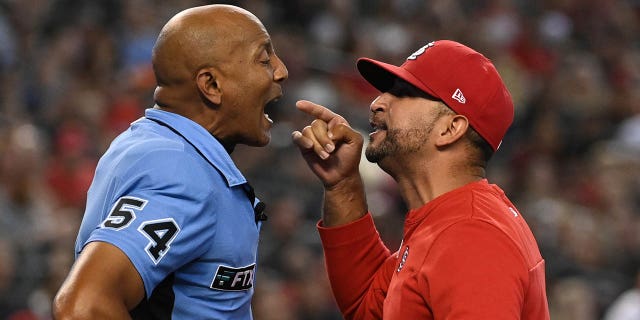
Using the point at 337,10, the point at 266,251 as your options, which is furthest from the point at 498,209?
the point at 337,10

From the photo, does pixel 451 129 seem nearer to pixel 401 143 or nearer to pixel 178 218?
pixel 401 143

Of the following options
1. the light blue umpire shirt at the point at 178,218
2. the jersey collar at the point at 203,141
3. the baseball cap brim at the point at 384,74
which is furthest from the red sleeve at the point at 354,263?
the jersey collar at the point at 203,141

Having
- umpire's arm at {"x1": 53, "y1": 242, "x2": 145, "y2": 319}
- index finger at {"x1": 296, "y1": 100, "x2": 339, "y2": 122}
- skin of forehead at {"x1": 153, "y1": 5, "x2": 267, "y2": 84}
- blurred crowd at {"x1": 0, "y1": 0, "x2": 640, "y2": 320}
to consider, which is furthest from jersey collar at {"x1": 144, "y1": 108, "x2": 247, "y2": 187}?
blurred crowd at {"x1": 0, "y1": 0, "x2": 640, "y2": 320}

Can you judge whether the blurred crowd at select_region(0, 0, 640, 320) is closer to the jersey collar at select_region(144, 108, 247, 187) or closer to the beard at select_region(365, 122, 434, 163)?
the beard at select_region(365, 122, 434, 163)

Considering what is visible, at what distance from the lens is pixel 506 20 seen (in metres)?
12.7

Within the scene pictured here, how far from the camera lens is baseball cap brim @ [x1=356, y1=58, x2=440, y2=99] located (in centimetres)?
345

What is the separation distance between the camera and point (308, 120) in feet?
31.8

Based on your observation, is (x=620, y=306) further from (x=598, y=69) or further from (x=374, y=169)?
(x=598, y=69)

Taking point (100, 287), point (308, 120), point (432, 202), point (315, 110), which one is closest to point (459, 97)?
point (432, 202)

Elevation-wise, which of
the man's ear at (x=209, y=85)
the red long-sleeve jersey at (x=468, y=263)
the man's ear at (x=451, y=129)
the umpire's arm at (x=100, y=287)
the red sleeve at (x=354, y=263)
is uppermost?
the man's ear at (x=209, y=85)

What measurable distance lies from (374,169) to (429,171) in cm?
624

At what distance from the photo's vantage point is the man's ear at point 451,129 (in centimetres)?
341

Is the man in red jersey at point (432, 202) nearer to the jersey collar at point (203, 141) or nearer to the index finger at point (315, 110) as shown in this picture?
the index finger at point (315, 110)

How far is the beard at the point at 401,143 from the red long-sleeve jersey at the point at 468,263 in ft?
0.65
